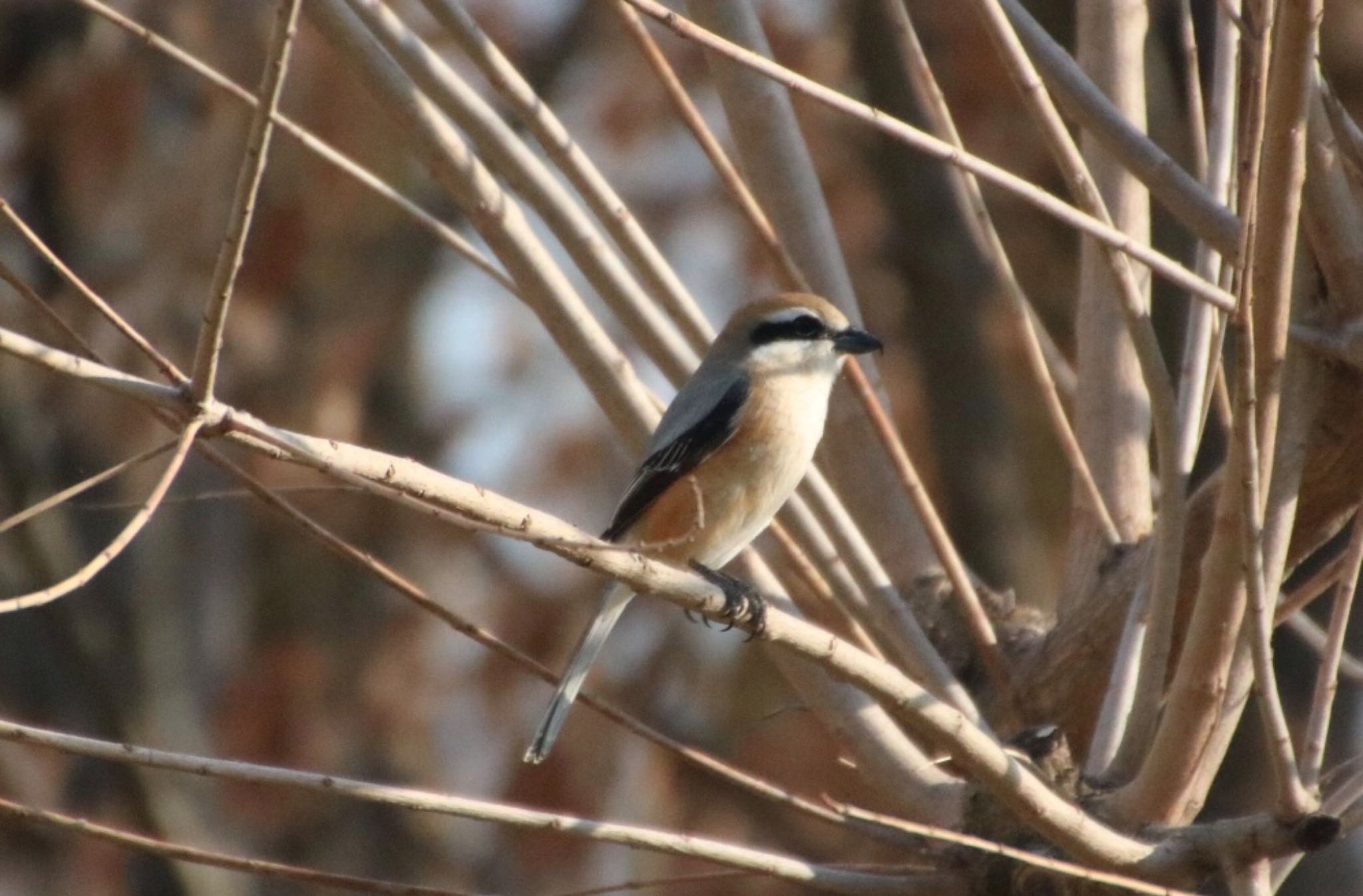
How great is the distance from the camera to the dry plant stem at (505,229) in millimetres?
3209

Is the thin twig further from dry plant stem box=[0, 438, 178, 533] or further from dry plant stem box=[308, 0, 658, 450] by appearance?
dry plant stem box=[0, 438, 178, 533]

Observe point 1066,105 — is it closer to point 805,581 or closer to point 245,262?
point 805,581

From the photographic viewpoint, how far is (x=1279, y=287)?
8.07ft

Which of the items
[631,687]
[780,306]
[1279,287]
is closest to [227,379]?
[631,687]

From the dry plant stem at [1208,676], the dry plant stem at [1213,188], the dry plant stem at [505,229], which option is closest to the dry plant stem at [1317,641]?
the dry plant stem at [1213,188]

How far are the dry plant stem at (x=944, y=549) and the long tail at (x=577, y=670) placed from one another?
685 millimetres

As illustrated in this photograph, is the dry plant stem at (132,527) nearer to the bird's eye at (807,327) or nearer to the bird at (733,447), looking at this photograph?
the bird at (733,447)

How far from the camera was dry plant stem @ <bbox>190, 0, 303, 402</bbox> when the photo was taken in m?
1.82

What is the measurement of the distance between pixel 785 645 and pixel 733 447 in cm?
160

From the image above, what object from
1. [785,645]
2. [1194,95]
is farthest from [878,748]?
[1194,95]

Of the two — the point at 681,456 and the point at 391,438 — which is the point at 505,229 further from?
the point at 391,438

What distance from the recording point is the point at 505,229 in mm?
3350

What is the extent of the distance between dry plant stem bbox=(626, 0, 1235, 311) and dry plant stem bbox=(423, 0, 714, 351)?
79 cm

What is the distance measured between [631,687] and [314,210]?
3.27 metres
